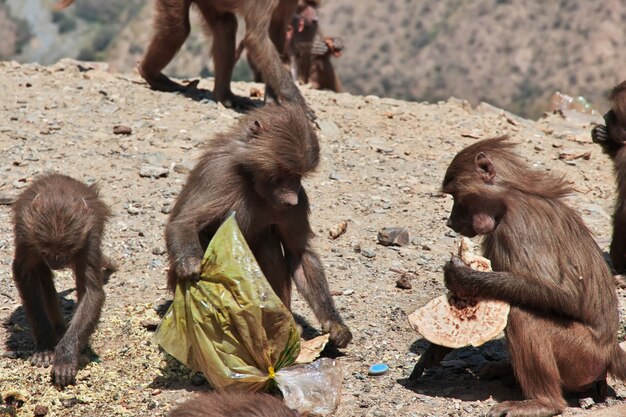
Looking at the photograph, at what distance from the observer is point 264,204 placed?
263 inches

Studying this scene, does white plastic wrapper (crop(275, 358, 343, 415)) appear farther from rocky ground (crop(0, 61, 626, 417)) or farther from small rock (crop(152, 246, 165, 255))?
small rock (crop(152, 246, 165, 255))

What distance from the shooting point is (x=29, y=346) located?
718 cm

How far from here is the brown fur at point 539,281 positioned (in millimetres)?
5945

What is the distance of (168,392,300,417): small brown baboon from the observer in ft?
14.0

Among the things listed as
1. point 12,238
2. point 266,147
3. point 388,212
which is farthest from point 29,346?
point 388,212

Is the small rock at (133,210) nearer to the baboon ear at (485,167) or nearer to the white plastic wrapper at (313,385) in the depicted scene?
the white plastic wrapper at (313,385)

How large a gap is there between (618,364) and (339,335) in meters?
1.75

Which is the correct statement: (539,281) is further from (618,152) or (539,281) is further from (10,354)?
(10,354)

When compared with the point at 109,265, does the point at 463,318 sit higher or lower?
higher

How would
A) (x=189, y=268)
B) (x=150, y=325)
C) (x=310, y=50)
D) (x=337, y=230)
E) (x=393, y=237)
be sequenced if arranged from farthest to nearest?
(x=310, y=50)
(x=337, y=230)
(x=393, y=237)
(x=150, y=325)
(x=189, y=268)

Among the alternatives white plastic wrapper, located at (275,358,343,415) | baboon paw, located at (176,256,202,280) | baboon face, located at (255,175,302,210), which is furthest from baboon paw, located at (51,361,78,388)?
baboon face, located at (255,175,302,210)

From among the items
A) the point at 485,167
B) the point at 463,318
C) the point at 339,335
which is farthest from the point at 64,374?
the point at 485,167

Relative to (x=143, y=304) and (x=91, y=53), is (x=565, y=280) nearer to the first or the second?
(x=143, y=304)

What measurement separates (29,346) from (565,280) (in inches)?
143
